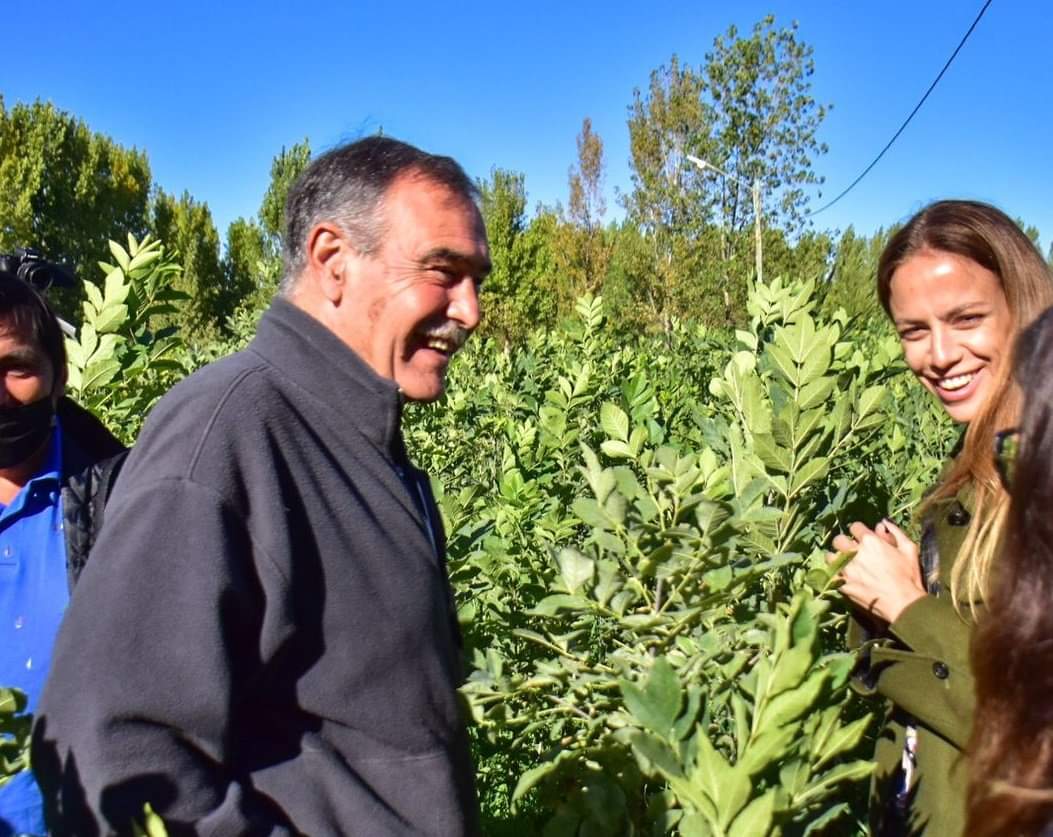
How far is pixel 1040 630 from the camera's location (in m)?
1.11

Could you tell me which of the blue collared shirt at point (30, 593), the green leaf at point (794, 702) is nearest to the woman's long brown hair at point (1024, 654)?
the green leaf at point (794, 702)

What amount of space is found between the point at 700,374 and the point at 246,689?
227 inches

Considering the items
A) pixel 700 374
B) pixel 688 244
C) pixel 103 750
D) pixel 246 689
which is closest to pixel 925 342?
pixel 246 689

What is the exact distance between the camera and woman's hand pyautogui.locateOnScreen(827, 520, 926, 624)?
5.75 feet

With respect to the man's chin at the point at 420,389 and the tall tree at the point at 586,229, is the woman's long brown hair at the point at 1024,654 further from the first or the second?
the tall tree at the point at 586,229

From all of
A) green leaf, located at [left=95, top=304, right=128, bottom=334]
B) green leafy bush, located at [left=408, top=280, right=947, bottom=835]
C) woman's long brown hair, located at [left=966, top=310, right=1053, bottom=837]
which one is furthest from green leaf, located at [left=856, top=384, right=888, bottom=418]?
green leaf, located at [left=95, top=304, right=128, bottom=334]

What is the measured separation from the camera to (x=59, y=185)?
35250 millimetres

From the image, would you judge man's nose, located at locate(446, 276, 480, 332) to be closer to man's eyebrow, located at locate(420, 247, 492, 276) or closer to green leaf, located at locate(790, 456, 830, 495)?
man's eyebrow, located at locate(420, 247, 492, 276)

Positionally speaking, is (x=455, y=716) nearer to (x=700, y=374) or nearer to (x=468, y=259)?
(x=468, y=259)

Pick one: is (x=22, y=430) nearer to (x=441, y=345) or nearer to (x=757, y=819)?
(x=441, y=345)

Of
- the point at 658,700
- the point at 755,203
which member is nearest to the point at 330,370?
the point at 658,700

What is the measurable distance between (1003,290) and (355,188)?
120 centimetres

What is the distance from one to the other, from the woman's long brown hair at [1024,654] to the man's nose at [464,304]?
894 millimetres

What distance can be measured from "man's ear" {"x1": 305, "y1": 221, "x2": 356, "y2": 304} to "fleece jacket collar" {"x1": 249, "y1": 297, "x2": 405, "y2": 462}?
0.24ft
